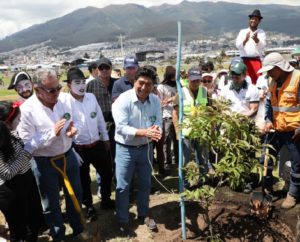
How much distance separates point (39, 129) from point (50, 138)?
0.18 meters

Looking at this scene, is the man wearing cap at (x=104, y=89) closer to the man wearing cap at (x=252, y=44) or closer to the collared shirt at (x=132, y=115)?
the collared shirt at (x=132, y=115)

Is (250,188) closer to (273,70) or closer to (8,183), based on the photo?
(273,70)

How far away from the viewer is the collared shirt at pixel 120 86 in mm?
5272

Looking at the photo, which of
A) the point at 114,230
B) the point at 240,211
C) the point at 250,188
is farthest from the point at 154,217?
the point at 250,188

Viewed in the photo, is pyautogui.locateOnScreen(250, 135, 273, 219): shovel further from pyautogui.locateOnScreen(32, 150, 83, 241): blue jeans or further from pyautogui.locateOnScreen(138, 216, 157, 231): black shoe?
pyautogui.locateOnScreen(32, 150, 83, 241): blue jeans

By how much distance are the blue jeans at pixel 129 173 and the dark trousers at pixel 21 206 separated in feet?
3.42

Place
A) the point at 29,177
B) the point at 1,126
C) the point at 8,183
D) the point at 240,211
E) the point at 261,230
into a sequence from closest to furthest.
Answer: the point at 1,126, the point at 8,183, the point at 29,177, the point at 261,230, the point at 240,211

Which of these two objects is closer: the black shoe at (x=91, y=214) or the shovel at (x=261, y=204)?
the shovel at (x=261, y=204)

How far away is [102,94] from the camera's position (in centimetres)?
536

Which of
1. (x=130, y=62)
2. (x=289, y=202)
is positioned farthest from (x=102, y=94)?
(x=289, y=202)

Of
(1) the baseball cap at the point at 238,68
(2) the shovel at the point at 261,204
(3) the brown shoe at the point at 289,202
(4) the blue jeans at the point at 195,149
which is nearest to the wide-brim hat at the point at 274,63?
(1) the baseball cap at the point at 238,68

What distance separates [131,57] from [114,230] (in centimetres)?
263

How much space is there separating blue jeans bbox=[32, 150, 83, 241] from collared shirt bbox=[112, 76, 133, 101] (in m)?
1.55

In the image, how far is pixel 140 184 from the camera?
4.57 metres
